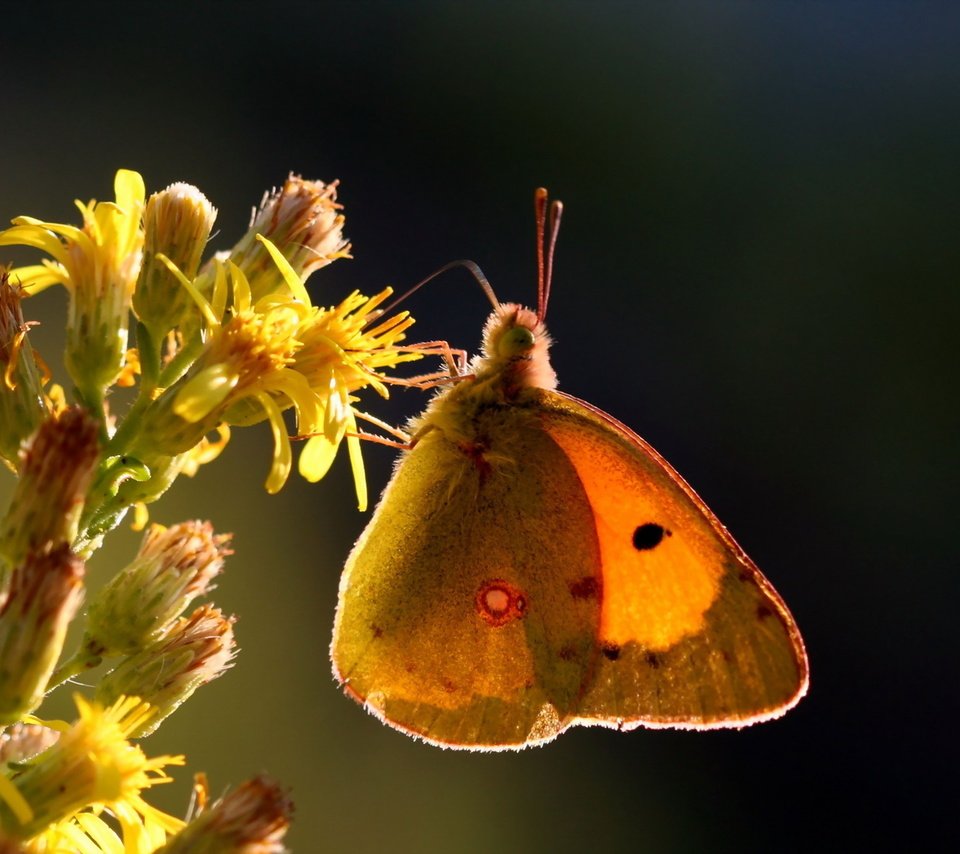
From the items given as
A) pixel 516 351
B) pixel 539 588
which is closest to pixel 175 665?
pixel 539 588

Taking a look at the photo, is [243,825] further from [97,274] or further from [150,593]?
[97,274]

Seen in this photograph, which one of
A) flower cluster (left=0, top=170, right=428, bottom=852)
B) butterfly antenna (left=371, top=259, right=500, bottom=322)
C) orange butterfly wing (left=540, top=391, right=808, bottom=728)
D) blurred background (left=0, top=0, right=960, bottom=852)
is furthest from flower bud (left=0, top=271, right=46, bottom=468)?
blurred background (left=0, top=0, right=960, bottom=852)

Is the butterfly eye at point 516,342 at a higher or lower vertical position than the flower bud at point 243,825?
higher

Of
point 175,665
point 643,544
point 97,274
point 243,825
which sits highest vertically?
point 97,274

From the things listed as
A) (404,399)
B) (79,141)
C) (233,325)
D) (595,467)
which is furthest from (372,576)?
(79,141)

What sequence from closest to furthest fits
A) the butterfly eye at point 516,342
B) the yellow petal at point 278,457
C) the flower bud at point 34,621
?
the flower bud at point 34,621 < the yellow petal at point 278,457 < the butterfly eye at point 516,342

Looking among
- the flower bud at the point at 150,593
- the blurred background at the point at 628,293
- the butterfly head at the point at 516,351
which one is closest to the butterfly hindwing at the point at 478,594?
the butterfly head at the point at 516,351

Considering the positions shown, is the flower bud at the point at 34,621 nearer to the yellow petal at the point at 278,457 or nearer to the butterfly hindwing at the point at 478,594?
the yellow petal at the point at 278,457
